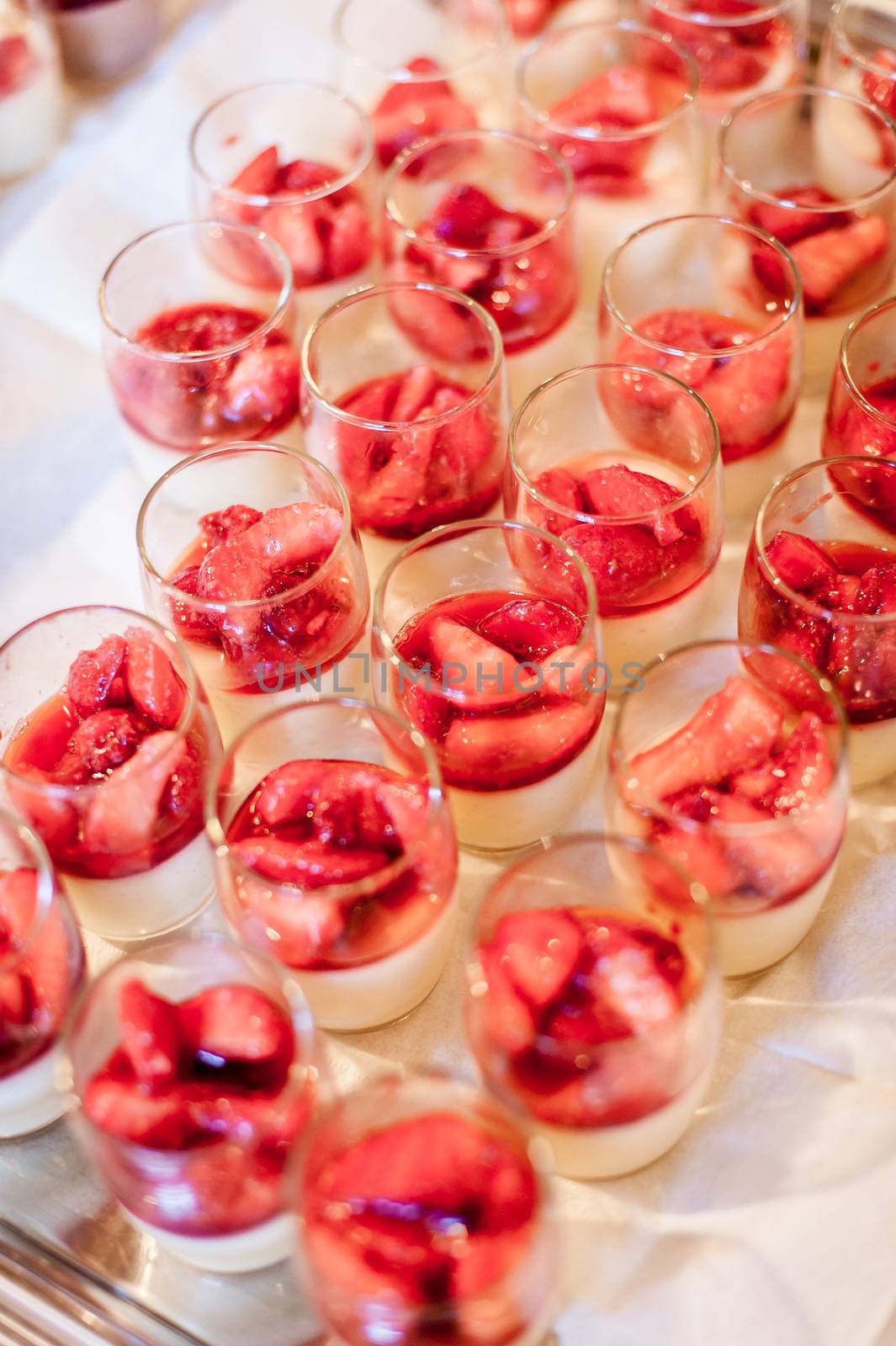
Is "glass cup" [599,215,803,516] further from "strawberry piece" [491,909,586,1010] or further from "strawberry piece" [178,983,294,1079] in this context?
"strawberry piece" [178,983,294,1079]

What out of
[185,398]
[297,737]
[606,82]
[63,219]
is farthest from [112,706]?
[606,82]

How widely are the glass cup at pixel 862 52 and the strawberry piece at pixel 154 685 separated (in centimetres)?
118

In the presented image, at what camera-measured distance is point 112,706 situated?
130 cm

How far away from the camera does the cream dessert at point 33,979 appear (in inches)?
43.8

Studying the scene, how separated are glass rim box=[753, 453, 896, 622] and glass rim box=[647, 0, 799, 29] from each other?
0.75m

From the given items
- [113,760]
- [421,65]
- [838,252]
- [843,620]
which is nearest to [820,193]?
[838,252]

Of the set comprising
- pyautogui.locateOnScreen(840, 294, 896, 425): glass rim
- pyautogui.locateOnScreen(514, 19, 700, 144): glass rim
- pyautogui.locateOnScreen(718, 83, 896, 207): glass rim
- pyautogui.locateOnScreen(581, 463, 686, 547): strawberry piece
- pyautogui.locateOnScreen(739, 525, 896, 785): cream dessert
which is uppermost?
pyautogui.locateOnScreen(514, 19, 700, 144): glass rim

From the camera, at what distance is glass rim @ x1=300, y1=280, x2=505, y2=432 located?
1436mm

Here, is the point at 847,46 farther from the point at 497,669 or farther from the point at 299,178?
the point at 497,669

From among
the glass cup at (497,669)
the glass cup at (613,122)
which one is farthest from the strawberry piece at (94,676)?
the glass cup at (613,122)

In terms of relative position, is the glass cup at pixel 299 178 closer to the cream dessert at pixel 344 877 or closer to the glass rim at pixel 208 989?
the cream dessert at pixel 344 877

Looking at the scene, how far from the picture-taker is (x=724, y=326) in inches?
65.9

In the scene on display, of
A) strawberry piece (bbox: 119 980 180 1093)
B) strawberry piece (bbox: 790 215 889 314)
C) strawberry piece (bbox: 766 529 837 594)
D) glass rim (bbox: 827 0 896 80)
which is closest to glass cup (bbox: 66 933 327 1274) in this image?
strawberry piece (bbox: 119 980 180 1093)

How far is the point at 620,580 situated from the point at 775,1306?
0.65m
